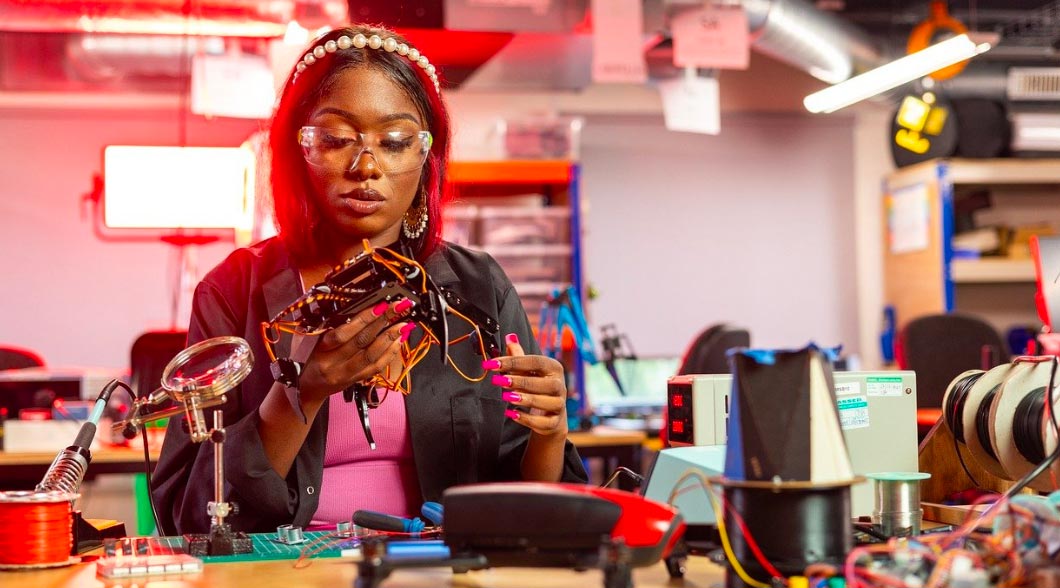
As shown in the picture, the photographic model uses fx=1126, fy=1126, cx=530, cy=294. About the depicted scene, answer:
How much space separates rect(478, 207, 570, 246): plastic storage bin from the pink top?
392 centimetres

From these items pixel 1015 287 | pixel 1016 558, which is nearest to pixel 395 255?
pixel 1016 558

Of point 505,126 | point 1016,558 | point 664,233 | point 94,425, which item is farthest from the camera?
point 664,233

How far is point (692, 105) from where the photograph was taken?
206 inches

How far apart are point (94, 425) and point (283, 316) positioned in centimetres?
29

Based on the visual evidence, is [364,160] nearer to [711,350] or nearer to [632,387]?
[711,350]

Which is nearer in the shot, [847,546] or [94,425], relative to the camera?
[847,546]

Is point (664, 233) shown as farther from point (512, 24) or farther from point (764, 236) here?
point (512, 24)

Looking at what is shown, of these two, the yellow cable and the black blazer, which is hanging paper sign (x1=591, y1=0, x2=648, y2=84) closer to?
the black blazer

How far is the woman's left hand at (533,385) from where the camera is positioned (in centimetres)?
148

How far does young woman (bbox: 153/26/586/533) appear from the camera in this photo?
155cm

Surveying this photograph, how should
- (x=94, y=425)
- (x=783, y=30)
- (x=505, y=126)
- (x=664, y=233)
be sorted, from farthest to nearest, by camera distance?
(x=664, y=233) → (x=505, y=126) → (x=783, y=30) → (x=94, y=425)

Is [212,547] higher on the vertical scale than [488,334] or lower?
lower

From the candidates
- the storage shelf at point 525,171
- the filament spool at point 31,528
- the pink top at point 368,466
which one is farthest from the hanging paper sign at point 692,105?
the filament spool at point 31,528

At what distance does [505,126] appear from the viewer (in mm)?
5715
